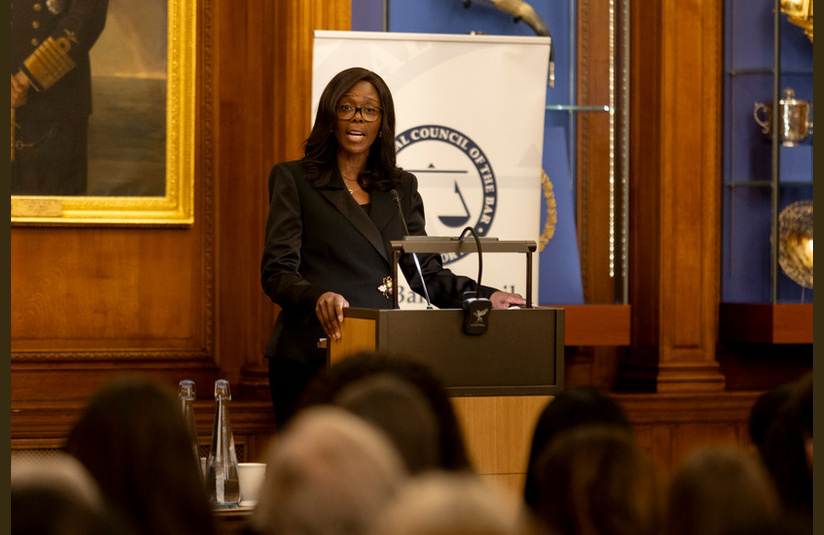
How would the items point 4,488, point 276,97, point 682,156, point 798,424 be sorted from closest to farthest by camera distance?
point 4,488, point 798,424, point 276,97, point 682,156

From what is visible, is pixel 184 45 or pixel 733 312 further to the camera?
pixel 733 312

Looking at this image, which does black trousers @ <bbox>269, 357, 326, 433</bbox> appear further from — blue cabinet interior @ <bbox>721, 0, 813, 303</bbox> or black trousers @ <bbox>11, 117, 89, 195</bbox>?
blue cabinet interior @ <bbox>721, 0, 813, 303</bbox>

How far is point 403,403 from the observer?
126 centimetres

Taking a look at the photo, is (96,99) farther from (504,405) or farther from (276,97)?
(504,405)

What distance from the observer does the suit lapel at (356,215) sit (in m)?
3.25

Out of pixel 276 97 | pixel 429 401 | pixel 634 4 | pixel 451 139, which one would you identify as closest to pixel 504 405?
pixel 429 401

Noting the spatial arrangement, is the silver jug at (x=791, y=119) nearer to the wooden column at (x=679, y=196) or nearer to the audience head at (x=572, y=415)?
the wooden column at (x=679, y=196)

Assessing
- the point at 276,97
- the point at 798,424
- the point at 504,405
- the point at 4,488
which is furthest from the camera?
the point at 276,97

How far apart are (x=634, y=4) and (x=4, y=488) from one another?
199 inches

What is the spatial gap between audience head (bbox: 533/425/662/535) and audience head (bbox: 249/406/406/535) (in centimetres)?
17

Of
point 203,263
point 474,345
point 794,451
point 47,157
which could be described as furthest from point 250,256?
point 794,451

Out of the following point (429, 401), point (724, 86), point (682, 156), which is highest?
point (724, 86)

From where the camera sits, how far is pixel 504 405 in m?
2.57

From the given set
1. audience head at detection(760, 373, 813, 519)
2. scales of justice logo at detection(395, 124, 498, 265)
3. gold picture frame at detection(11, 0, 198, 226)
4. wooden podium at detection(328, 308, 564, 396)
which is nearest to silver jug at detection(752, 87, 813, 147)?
scales of justice logo at detection(395, 124, 498, 265)
